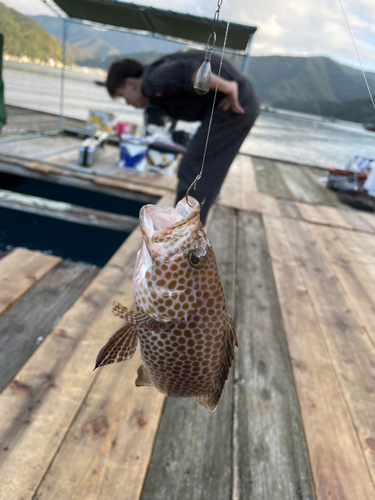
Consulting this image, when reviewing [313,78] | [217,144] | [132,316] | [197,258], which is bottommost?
[132,316]

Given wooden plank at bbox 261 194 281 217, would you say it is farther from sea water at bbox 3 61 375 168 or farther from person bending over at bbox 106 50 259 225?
person bending over at bbox 106 50 259 225

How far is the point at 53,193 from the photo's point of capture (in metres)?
7.34

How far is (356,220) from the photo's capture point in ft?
22.2

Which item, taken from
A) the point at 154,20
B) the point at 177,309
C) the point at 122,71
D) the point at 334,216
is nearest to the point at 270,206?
the point at 334,216

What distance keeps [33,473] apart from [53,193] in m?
6.59

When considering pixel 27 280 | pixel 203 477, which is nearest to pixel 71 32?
pixel 27 280

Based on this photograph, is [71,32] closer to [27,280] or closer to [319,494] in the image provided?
[27,280]

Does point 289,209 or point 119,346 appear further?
point 289,209

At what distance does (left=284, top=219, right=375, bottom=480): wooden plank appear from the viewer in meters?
2.25

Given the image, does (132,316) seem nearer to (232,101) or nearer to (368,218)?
(232,101)

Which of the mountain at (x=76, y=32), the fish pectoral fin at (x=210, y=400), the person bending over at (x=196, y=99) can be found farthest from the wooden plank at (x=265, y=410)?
the mountain at (x=76, y=32)

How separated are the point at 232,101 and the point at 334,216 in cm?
488

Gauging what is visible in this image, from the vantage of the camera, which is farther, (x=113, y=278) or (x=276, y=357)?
(x=113, y=278)

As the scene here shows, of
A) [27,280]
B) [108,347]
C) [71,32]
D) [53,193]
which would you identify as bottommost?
[53,193]
